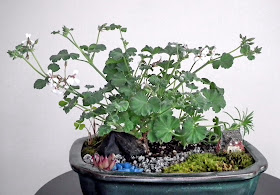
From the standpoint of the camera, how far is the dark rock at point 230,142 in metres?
1.57

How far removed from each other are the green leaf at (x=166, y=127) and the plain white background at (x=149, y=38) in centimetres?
103

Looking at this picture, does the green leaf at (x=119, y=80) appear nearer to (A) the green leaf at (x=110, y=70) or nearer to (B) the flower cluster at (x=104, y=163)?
(A) the green leaf at (x=110, y=70)

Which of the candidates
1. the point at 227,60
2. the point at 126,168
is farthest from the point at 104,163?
the point at 227,60

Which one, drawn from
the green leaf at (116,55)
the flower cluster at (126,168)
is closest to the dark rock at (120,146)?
the flower cluster at (126,168)

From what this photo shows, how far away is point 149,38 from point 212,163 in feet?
3.71

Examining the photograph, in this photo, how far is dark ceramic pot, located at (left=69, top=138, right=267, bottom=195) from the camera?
130cm

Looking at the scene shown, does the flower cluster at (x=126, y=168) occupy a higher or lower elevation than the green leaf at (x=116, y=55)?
lower

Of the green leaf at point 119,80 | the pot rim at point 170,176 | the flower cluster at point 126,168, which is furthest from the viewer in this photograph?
the green leaf at point 119,80

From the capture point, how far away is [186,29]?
2436mm

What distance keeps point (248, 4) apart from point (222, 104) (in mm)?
1025

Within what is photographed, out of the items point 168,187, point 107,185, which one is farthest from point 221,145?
point 107,185

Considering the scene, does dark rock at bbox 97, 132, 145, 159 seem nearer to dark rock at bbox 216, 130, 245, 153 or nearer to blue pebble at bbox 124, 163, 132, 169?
blue pebble at bbox 124, 163, 132, 169

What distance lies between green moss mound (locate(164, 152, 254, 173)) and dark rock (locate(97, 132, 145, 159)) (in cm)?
17

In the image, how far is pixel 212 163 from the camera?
143 cm
